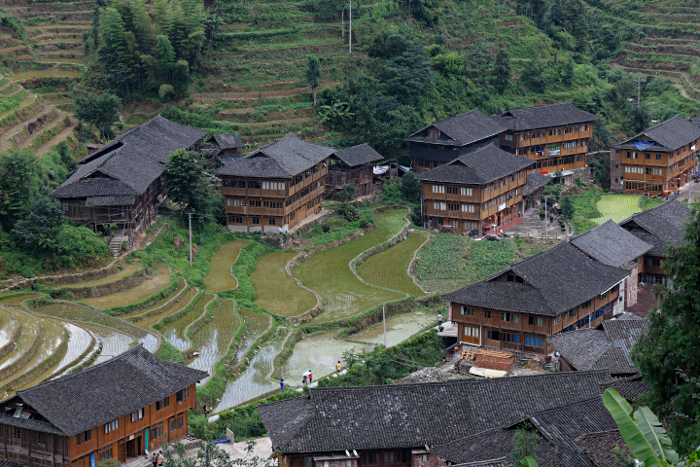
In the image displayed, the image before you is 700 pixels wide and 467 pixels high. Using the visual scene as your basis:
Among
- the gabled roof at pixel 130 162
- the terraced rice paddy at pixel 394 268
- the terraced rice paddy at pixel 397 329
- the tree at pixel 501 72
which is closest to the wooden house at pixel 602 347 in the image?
the terraced rice paddy at pixel 397 329

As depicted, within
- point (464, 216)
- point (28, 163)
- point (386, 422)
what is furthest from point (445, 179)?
point (386, 422)

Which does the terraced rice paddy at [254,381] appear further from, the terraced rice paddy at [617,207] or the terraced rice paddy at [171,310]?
the terraced rice paddy at [617,207]

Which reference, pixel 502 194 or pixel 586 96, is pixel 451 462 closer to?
pixel 502 194

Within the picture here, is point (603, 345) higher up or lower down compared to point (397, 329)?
higher up

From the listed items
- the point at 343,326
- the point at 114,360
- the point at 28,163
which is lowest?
the point at 343,326

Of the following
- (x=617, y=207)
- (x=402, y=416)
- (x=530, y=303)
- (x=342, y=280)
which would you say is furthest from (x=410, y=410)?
(x=617, y=207)

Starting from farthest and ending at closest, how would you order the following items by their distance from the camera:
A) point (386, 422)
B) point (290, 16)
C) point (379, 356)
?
point (290, 16) → point (379, 356) → point (386, 422)

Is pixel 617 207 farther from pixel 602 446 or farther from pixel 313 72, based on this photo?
pixel 602 446

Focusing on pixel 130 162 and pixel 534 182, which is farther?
pixel 534 182
